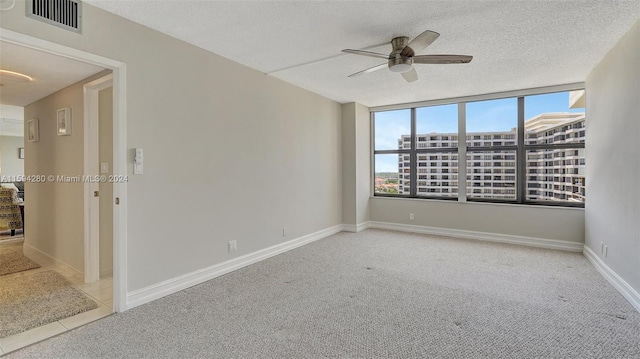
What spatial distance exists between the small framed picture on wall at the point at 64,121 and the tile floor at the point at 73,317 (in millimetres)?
1628

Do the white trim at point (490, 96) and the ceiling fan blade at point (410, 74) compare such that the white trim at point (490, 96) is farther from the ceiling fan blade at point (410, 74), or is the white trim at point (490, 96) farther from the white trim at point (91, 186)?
the white trim at point (91, 186)

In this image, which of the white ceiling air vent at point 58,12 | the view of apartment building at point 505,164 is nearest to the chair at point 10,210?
the white ceiling air vent at point 58,12

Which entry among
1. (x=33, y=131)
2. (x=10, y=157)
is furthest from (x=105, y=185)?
(x=10, y=157)

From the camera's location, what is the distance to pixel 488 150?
5.23 metres

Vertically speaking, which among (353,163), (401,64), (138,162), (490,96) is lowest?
(138,162)

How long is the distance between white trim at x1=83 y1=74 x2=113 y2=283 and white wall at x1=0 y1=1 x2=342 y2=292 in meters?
0.88

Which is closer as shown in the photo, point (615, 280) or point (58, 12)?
point (58, 12)

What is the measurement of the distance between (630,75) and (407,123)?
3377 millimetres

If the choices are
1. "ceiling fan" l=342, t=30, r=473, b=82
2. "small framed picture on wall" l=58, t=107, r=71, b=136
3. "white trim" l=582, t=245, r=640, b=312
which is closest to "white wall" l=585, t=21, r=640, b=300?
"white trim" l=582, t=245, r=640, b=312

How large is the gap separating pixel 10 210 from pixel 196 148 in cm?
498

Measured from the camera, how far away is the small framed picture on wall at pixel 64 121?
3.54 meters

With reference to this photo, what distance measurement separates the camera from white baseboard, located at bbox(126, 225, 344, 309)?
2729mm

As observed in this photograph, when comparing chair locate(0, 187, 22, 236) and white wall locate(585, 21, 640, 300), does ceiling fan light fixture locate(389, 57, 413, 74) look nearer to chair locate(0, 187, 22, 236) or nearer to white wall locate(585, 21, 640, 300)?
white wall locate(585, 21, 640, 300)

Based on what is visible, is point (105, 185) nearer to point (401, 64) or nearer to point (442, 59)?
point (401, 64)
